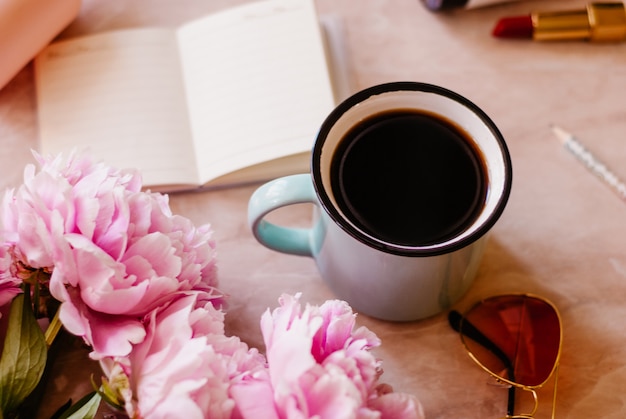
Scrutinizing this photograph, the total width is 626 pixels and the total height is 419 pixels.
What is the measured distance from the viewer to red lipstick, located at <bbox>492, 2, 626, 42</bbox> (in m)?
0.69

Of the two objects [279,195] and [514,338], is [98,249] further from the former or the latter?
[514,338]

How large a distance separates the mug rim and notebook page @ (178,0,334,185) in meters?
0.12

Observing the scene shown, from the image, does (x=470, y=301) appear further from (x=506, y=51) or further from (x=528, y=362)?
(x=506, y=51)

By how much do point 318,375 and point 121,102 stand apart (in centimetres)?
40

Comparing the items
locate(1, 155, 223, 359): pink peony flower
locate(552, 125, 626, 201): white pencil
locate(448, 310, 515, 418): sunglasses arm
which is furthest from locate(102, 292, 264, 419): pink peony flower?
locate(552, 125, 626, 201): white pencil

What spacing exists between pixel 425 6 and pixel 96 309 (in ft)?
1.61

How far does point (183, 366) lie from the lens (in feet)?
1.23

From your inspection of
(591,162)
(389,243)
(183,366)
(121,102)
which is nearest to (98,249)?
(183,366)

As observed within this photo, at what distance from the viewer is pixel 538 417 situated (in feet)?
1.78

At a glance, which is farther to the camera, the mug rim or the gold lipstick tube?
the gold lipstick tube

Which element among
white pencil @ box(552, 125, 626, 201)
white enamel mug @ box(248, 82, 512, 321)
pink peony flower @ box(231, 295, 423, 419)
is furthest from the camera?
white pencil @ box(552, 125, 626, 201)

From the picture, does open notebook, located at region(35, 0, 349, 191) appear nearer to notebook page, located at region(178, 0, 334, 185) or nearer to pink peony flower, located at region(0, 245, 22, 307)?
notebook page, located at region(178, 0, 334, 185)

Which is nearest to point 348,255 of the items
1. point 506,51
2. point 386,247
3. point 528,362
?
point 386,247

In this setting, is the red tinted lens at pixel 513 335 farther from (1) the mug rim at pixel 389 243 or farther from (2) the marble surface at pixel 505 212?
(1) the mug rim at pixel 389 243
